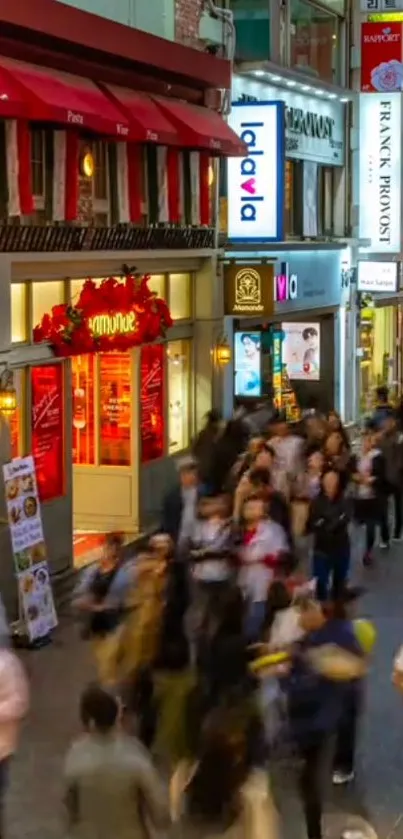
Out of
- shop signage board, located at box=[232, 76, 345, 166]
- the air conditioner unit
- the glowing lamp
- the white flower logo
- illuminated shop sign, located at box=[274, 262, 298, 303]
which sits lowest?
the glowing lamp

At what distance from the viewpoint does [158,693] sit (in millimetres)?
9453

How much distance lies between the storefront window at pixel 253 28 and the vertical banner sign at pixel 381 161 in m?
5.91

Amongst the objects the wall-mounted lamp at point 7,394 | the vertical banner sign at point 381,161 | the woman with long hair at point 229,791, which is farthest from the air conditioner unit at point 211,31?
the woman with long hair at point 229,791

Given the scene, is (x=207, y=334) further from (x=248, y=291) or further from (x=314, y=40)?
(x=314, y=40)

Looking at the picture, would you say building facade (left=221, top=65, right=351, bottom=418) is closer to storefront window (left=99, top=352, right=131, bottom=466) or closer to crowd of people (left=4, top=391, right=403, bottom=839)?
storefront window (left=99, top=352, right=131, bottom=466)

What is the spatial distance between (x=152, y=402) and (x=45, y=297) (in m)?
4.06

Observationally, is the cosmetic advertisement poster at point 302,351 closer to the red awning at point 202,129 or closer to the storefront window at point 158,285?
the red awning at point 202,129

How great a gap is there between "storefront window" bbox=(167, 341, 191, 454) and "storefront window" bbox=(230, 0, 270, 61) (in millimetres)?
6216

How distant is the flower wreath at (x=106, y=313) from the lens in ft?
56.8

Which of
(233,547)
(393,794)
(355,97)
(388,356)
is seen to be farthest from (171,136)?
(388,356)

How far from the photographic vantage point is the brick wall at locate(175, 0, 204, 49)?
69.6ft

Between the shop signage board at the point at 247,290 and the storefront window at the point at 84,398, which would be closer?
the storefront window at the point at 84,398

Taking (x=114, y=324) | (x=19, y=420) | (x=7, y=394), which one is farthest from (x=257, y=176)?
(x=7, y=394)

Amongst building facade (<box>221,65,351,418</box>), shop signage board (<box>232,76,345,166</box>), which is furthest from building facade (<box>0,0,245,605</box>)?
shop signage board (<box>232,76,345,166</box>)
